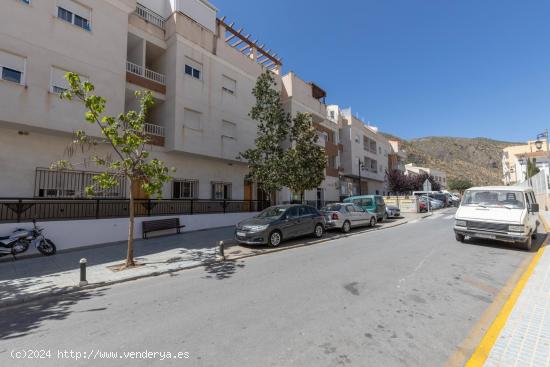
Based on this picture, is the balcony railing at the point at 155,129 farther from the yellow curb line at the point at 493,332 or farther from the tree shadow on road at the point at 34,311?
the yellow curb line at the point at 493,332

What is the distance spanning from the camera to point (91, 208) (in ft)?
37.4

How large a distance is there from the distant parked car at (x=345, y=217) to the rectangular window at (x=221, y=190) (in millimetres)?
7049

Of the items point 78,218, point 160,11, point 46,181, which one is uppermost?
point 160,11

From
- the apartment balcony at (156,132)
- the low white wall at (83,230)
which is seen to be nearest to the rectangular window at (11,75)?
the apartment balcony at (156,132)

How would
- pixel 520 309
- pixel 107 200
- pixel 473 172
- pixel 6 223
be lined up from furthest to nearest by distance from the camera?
pixel 473 172 < pixel 107 200 < pixel 6 223 < pixel 520 309

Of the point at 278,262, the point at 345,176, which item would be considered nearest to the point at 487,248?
the point at 278,262

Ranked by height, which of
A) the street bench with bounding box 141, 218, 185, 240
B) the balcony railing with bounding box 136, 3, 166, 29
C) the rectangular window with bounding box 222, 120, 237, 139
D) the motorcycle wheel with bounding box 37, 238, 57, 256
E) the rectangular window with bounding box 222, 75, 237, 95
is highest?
the balcony railing with bounding box 136, 3, 166, 29

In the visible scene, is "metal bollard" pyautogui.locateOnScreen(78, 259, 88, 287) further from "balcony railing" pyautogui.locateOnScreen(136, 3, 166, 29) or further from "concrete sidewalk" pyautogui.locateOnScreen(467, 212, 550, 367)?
"balcony railing" pyautogui.locateOnScreen(136, 3, 166, 29)

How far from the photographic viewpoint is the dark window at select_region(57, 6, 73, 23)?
11.2 meters

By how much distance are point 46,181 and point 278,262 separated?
1040 centimetres

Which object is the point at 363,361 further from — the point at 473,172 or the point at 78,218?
the point at 473,172

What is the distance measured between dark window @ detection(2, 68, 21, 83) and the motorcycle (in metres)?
5.47

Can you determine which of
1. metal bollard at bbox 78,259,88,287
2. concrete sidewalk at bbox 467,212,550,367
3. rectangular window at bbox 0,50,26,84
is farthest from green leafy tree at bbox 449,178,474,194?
rectangular window at bbox 0,50,26,84

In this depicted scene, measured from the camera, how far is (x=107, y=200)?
11617mm
